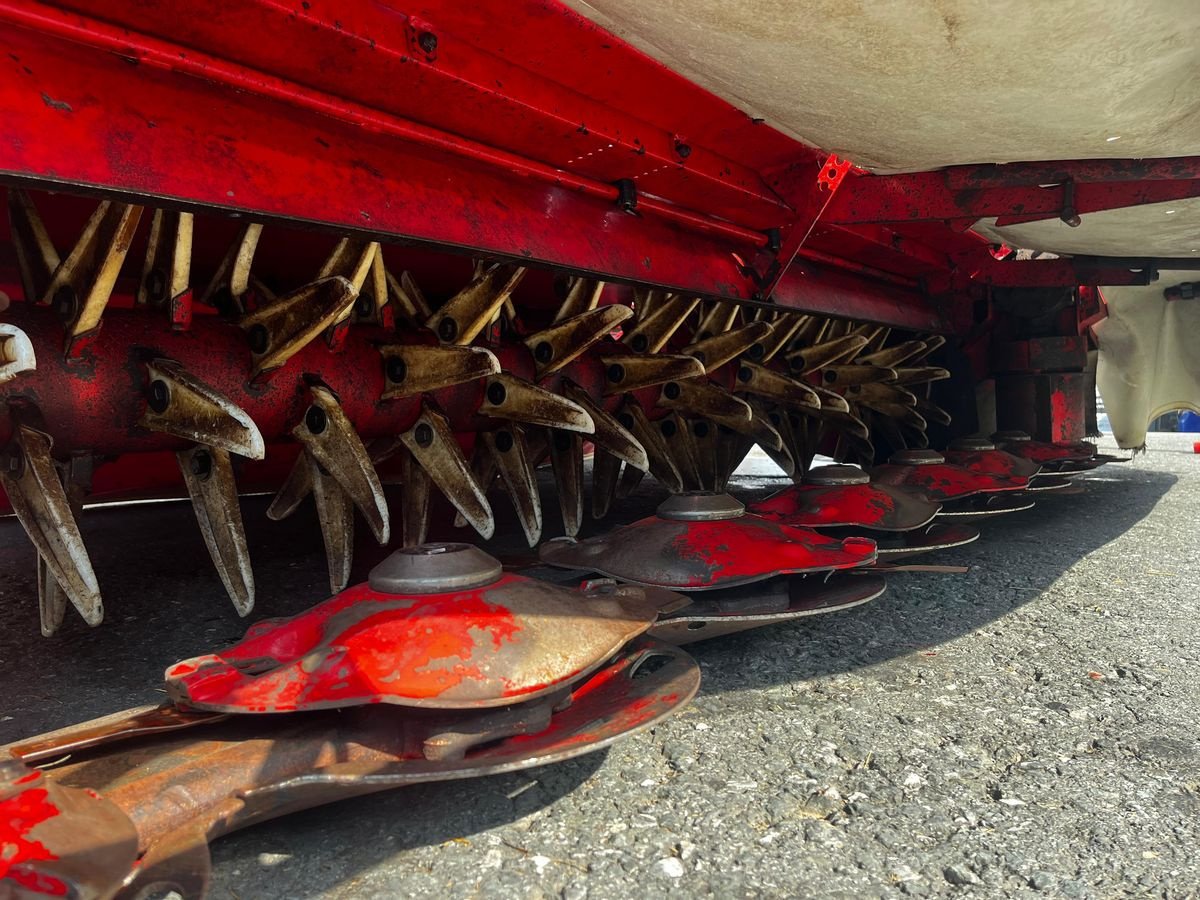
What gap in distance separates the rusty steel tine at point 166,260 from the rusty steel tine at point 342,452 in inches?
12.3

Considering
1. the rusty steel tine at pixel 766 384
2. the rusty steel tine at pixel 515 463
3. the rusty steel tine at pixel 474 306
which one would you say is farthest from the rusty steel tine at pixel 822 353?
the rusty steel tine at pixel 474 306

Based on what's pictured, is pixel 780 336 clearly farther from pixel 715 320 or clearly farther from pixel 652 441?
pixel 652 441

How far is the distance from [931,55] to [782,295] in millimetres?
1120

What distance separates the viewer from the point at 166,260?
4.89 feet

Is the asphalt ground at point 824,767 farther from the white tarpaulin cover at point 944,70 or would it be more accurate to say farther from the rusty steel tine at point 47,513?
the white tarpaulin cover at point 944,70

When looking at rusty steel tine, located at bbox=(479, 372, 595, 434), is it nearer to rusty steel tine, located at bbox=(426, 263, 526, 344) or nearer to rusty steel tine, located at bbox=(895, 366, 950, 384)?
rusty steel tine, located at bbox=(426, 263, 526, 344)

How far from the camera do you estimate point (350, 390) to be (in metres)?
1.74

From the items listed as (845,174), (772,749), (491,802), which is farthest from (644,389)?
(491,802)

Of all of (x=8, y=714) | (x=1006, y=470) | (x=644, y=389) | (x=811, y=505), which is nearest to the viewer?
(x=8, y=714)

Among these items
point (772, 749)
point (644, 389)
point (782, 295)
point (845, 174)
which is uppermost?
point (845, 174)

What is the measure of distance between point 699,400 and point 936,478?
0.95 metres

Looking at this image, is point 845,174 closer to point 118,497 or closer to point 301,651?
point 301,651

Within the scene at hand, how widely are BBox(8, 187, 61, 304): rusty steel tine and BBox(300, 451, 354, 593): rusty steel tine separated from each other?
553 mm

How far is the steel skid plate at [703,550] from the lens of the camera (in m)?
1.65
